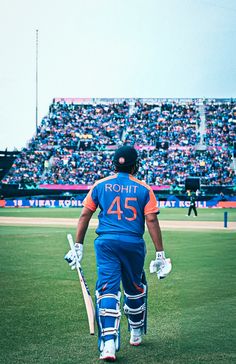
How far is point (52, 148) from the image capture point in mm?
68000

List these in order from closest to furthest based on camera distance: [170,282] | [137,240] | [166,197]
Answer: [137,240]
[170,282]
[166,197]

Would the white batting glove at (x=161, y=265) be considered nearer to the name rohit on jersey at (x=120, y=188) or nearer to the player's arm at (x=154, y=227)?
the player's arm at (x=154, y=227)

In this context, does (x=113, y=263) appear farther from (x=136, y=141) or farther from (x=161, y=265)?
(x=136, y=141)

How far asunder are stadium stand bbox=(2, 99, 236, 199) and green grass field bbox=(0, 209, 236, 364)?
43.9m

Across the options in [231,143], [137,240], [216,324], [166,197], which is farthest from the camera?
[231,143]

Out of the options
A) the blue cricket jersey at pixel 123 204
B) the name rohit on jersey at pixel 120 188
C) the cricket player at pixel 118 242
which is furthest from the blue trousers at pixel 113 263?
the name rohit on jersey at pixel 120 188

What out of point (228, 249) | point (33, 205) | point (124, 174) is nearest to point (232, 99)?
point (33, 205)

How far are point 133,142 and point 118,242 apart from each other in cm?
6145

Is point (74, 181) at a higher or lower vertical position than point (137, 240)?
lower

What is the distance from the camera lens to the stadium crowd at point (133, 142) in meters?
61.7

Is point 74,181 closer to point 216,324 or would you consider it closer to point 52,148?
point 52,148

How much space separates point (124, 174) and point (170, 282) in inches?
220

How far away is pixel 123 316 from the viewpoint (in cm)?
885

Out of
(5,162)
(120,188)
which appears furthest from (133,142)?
(120,188)
